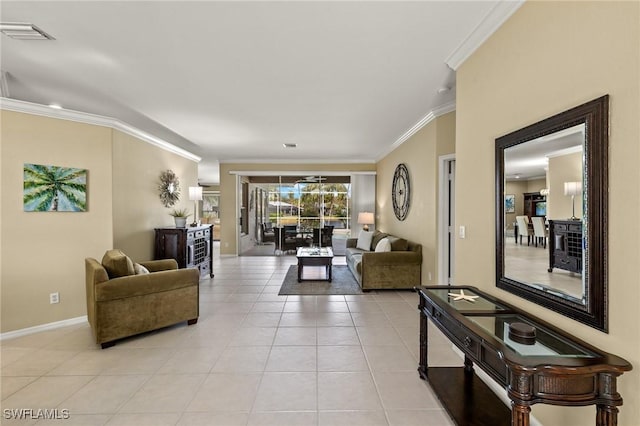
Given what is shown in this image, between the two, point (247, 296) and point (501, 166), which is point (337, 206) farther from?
point (501, 166)

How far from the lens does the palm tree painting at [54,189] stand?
332cm

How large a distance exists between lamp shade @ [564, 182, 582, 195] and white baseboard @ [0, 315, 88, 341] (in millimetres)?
4994

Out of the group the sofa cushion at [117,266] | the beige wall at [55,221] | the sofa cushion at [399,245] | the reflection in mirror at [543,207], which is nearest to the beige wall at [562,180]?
the reflection in mirror at [543,207]

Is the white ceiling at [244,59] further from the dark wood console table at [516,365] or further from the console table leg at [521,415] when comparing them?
the console table leg at [521,415]

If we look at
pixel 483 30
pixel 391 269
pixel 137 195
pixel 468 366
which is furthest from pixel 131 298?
pixel 483 30

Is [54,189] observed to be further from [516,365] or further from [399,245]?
[399,245]

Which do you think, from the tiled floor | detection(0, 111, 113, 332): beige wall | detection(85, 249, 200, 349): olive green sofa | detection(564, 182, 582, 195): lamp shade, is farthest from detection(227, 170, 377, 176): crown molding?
detection(564, 182, 582, 195): lamp shade

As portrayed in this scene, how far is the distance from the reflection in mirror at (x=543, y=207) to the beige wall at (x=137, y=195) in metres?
4.58

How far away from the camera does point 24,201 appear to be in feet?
10.8

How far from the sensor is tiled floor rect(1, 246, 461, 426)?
6.65 feet

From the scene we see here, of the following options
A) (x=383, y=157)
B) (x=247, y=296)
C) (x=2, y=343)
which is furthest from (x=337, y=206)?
(x=2, y=343)

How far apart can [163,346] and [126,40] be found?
2.86 meters

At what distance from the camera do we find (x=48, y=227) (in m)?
3.44

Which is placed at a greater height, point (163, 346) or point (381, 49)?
point (381, 49)
